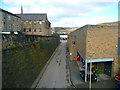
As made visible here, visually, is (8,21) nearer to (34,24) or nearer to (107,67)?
(34,24)

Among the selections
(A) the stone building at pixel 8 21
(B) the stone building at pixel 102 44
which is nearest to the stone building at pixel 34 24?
(A) the stone building at pixel 8 21

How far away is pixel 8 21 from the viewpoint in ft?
112

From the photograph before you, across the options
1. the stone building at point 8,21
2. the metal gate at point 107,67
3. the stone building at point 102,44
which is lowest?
the metal gate at point 107,67

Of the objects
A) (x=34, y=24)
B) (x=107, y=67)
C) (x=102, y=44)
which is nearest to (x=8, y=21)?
(x=34, y=24)

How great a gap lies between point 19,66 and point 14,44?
2.11 metres

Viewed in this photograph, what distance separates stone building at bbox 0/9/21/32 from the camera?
30722 millimetres

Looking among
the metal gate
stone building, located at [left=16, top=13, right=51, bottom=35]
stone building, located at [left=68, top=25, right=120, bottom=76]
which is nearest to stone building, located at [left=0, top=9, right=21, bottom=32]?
stone building, located at [left=16, top=13, right=51, bottom=35]

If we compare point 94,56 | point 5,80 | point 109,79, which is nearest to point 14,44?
point 5,80

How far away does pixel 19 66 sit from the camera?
966 centimetres

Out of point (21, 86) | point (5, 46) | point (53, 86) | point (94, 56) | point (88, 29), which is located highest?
point (88, 29)

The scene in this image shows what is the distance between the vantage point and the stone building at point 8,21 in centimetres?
3072

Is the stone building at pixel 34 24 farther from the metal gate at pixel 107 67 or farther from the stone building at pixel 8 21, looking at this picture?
the metal gate at pixel 107 67

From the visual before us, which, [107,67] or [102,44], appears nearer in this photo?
[102,44]

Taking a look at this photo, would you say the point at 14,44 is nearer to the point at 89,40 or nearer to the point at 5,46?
the point at 5,46
